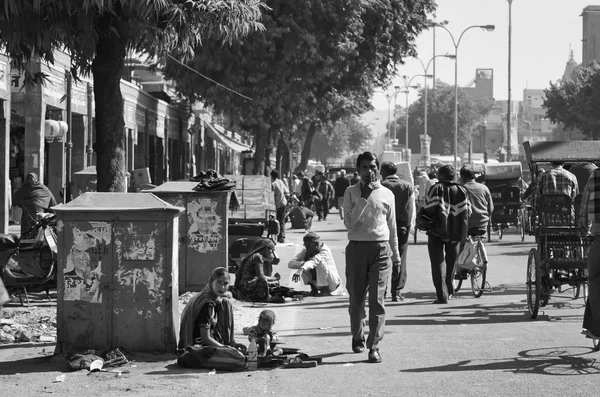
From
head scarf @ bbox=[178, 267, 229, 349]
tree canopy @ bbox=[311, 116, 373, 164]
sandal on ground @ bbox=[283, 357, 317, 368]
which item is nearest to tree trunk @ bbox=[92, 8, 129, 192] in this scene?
head scarf @ bbox=[178, 267, 229, 349]

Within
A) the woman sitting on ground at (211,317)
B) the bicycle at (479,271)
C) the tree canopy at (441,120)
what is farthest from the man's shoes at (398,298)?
A: the tree canopy at (441,120)

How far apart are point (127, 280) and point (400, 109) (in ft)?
622

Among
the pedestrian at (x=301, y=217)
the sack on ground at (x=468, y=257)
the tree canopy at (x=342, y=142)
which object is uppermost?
the tree canopy at (x=342, y=142)

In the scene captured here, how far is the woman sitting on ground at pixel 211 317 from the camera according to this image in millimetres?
9516

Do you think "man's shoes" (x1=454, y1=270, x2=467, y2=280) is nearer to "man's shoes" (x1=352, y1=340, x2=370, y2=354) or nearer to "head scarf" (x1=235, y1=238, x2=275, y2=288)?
"head scarf" (x1=235, y1=238, x2=275, y2=288)

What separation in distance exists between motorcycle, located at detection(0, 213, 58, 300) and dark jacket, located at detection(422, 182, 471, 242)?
186 inches

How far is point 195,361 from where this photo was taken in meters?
9.29

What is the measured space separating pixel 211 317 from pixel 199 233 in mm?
5752

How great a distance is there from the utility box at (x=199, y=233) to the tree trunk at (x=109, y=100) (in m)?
2.46

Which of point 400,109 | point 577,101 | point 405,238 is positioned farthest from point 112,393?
point 400,109

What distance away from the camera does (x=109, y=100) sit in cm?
1258

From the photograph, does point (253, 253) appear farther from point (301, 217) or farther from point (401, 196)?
point (301, 217)

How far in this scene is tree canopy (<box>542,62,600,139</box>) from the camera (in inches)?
2857

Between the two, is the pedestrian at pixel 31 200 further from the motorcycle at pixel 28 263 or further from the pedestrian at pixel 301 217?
the pedestrian at pixel 301 217
